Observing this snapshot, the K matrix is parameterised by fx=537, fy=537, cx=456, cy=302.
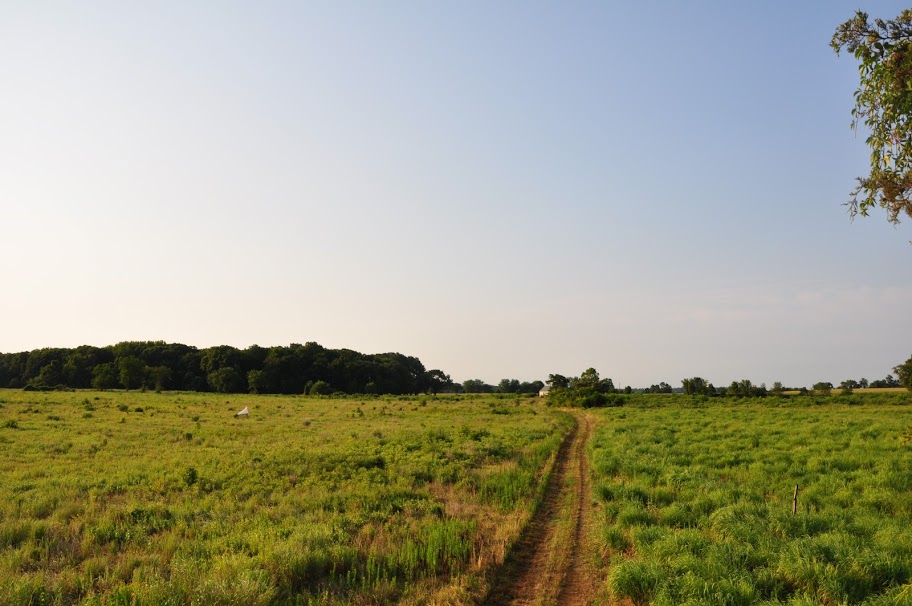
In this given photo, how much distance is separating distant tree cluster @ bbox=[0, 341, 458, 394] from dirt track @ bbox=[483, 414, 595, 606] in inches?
3631

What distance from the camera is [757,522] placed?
1020 centimetres

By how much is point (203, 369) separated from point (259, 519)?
390 feet

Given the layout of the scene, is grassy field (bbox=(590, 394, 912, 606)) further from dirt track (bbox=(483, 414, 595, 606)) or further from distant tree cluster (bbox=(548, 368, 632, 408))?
distant tree cluster (bbox=(548, 368, 632, 408))

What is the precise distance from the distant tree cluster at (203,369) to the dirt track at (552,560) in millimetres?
92227

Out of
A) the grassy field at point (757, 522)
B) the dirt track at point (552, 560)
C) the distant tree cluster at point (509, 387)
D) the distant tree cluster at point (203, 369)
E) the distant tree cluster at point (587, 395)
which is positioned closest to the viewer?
the grassy field at point (757, 522)

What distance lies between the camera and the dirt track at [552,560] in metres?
7.98

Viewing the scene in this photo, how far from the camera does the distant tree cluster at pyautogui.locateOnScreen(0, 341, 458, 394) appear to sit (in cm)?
10694

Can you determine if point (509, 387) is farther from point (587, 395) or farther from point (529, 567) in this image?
point (529, 567)

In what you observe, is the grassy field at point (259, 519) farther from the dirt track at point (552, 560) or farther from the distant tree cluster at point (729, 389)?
the distant tree cluster at point (729, 389)

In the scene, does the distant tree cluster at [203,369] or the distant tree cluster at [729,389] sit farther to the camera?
the distant tree cluster at [203,369]

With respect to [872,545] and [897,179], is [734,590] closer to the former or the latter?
[872,545]

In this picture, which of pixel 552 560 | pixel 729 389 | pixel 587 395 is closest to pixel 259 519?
pixel 552 560

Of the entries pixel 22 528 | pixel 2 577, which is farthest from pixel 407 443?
pixel 2 577

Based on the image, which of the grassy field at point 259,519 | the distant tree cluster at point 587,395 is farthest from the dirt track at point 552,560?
the distant tree cluster at point 587,395
